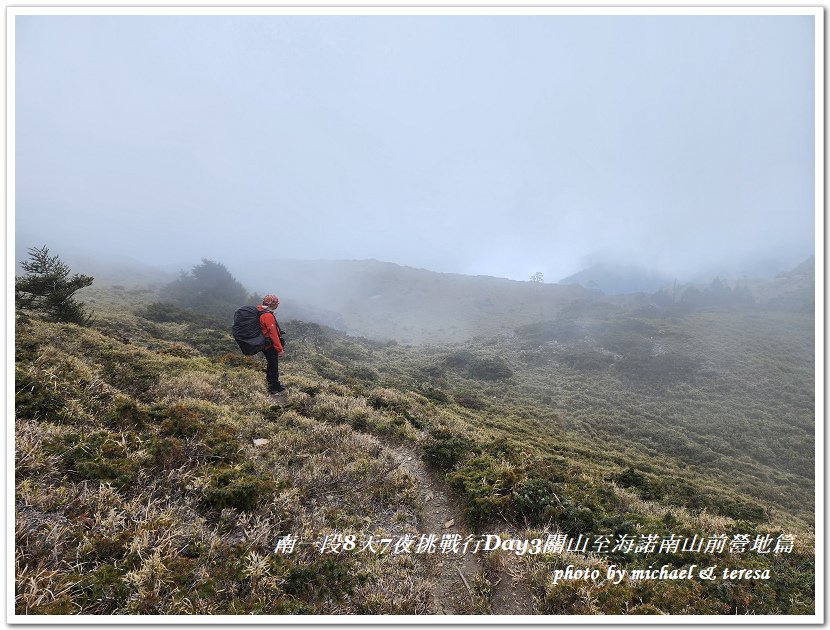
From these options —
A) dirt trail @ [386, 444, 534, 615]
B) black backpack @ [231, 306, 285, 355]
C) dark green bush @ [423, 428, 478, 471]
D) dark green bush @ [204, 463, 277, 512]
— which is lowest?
dirt trail @ [386, 444, 534, 615]

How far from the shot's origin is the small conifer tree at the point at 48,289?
12.2m

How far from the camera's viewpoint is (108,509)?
3.44 meters

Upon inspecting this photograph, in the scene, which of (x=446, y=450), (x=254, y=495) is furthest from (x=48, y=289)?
(x=446, y=450)

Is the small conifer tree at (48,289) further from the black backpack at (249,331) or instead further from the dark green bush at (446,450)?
the dark green bush at (446,450)

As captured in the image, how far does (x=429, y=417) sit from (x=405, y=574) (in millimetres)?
6955

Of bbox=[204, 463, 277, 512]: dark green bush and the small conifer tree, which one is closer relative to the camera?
bbox=[204, 463, 277, 512]: dark green bush

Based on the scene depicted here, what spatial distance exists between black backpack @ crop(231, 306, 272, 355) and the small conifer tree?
808 cm

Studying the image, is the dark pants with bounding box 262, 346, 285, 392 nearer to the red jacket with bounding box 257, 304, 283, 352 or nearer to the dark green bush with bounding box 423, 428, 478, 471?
the red jacket with bounding box 257, 304, 283, 352

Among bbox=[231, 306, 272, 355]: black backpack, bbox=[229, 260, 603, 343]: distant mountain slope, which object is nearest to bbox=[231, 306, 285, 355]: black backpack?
bbox=[231, 306, 272, 355]: black backpack

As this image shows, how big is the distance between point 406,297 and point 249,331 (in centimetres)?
7331

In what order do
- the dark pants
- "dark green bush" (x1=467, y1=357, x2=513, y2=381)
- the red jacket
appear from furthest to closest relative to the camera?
1. "dark green bush" (x1=467, y1=357, x2=513, y2=381)
2. the dark pants
3. the red jacket

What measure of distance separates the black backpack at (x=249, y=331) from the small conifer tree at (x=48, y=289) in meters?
8.08

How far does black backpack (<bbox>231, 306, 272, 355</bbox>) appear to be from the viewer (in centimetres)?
895
